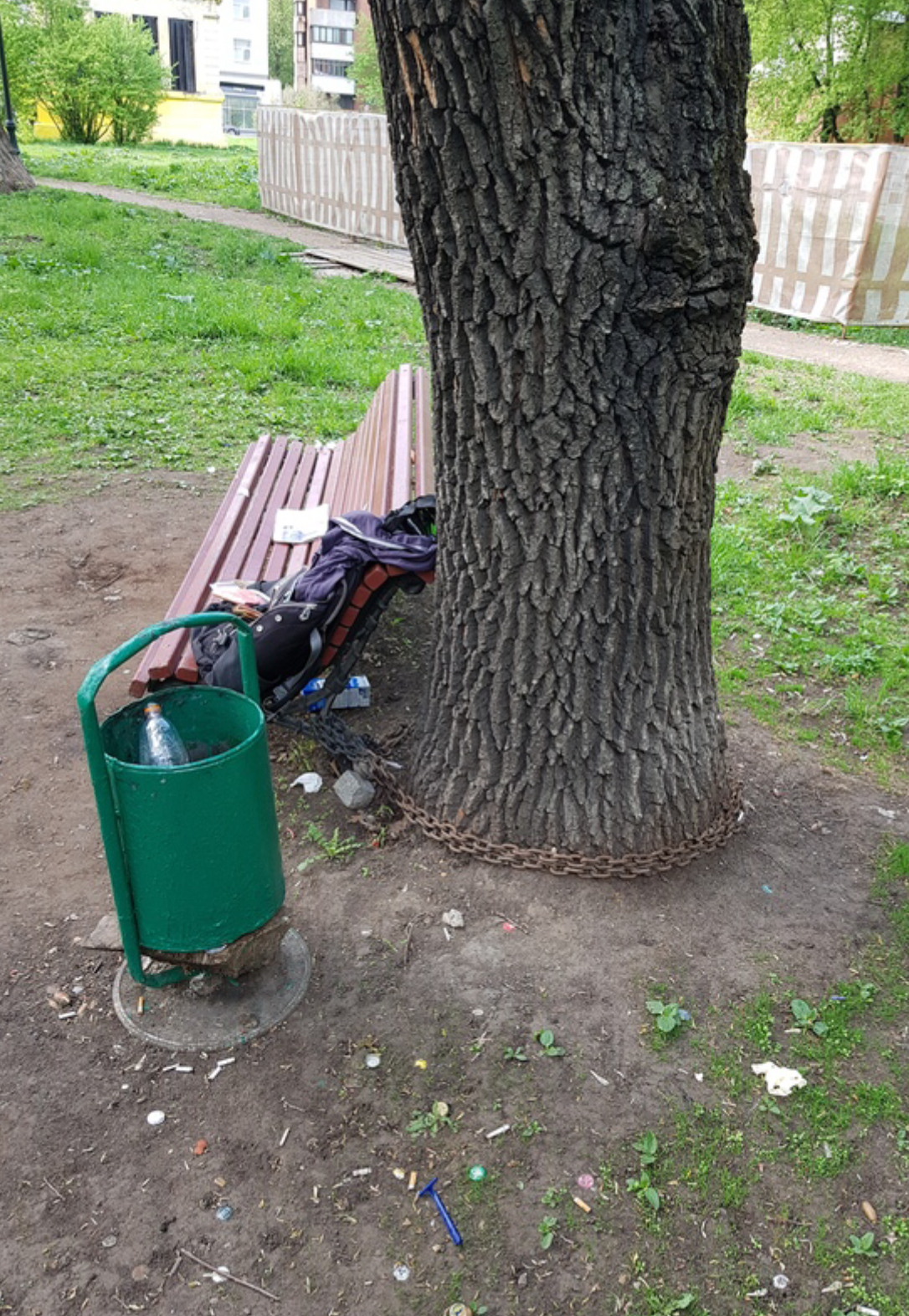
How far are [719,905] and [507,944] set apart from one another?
66cm

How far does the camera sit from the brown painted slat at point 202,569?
12.7ft

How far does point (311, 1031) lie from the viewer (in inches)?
105

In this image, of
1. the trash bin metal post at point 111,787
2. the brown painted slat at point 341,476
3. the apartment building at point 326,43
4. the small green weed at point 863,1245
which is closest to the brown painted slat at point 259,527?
the brown painted slat at point 341,476

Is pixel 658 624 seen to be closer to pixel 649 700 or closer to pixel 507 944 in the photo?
pixel 649 700

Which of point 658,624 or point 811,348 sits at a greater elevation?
point 658,624

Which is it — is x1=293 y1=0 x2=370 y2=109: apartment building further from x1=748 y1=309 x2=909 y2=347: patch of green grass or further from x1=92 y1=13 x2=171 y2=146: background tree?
x1=748 y1=309 x2=909 y2=347: patch of green grass

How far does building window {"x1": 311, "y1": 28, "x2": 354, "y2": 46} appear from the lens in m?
80.8

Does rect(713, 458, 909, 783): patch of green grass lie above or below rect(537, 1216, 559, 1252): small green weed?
above

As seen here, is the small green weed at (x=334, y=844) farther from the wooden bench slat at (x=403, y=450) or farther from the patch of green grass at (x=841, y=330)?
the patch of green grass at (x=841, y=330)

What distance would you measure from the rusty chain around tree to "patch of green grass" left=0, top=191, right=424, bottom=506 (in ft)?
13.0

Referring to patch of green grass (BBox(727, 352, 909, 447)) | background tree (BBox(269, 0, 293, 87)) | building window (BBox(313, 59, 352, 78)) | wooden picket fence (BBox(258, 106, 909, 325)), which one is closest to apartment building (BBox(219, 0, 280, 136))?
building window (BBox(313, 59, 352, 78))

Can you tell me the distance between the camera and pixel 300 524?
5129 millimetres

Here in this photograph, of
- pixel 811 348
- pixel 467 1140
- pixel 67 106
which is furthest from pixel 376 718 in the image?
pixel 67 106

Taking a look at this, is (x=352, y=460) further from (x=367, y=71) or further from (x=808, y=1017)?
(x=367, y=71)
